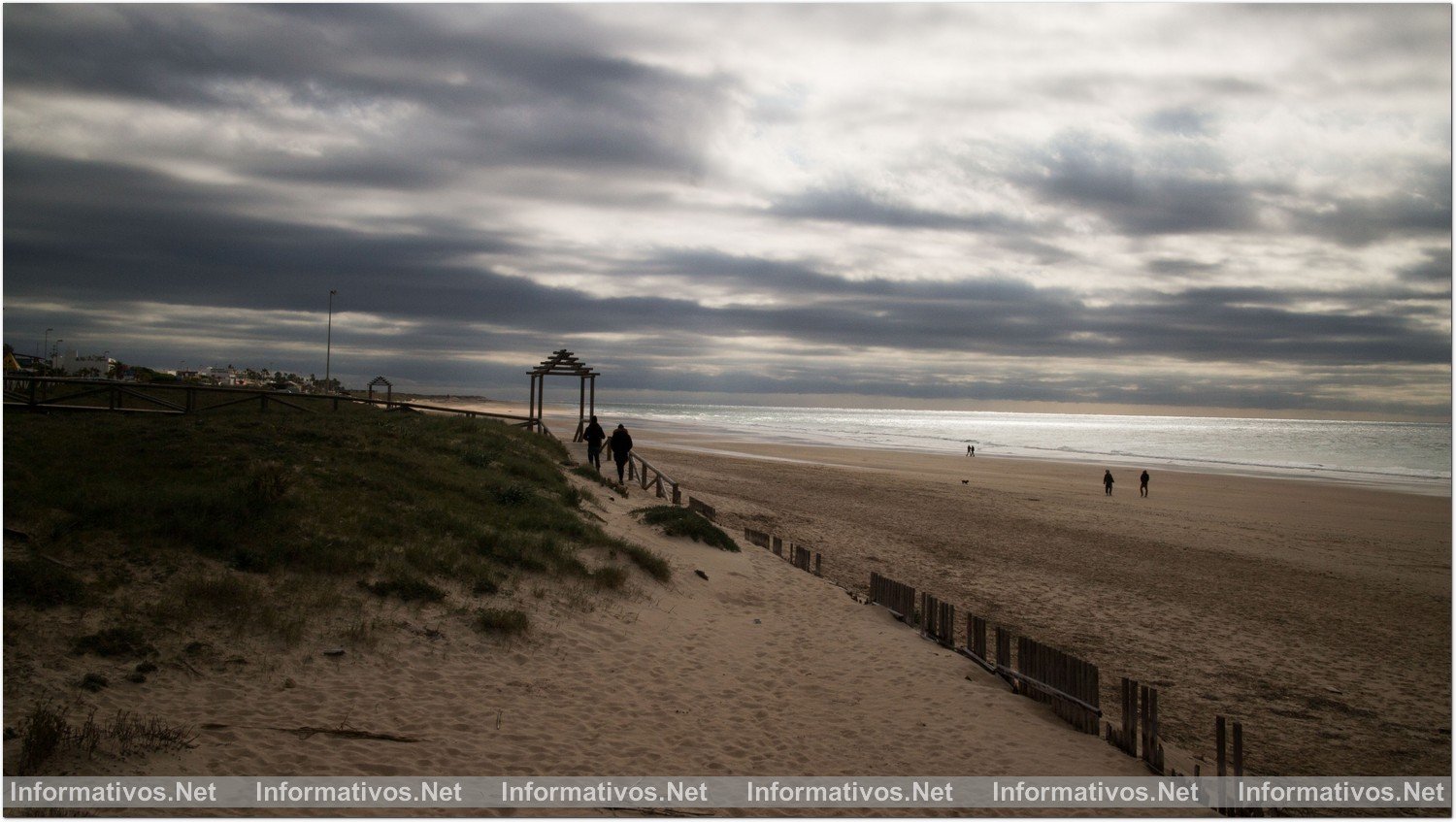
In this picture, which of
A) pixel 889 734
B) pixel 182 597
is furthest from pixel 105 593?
pixel 889 734

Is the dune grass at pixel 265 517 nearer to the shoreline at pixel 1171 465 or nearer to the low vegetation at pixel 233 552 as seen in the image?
the low vegetation at pixel 233 552

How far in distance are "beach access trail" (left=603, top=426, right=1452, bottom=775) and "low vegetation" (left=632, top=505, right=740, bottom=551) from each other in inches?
103

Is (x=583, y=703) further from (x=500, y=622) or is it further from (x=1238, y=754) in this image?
(x=1238, y=754)

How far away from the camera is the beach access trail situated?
387 inches

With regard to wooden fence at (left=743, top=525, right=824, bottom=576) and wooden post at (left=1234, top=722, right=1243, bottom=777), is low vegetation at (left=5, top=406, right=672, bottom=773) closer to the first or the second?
wooden fence at (left=743, top=525, right=824, bottom=576)

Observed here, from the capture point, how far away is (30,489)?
9.05 m

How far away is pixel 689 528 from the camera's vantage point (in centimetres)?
1586

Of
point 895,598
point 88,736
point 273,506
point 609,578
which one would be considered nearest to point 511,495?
point 609,578

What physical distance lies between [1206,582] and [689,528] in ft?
38.4

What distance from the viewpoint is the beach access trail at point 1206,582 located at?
9820 mm

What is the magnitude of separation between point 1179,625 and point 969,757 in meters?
8.42

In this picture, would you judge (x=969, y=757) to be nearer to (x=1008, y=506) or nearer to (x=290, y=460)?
(x=290, y=460)

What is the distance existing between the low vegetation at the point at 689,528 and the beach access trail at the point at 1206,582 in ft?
8.59

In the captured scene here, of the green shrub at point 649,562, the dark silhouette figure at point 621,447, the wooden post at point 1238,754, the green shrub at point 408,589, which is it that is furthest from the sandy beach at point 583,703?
the dark silhouette figure at point 621,447
